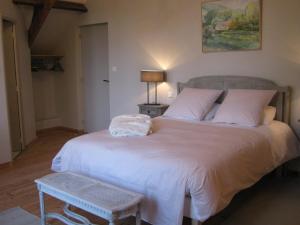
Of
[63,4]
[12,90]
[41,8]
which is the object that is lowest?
[12,90]

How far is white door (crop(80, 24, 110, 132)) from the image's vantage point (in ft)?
18.4

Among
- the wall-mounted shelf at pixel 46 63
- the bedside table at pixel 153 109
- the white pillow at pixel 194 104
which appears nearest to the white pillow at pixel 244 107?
the white pillow at pixel 194 104

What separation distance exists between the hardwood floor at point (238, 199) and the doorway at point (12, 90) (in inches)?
20.0

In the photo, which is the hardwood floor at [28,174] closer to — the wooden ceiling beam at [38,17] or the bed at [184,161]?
the bed at [184,161]

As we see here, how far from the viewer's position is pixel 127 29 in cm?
513

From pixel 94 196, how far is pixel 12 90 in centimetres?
321

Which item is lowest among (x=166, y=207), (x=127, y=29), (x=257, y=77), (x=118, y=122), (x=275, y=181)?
(x=275, y=181)

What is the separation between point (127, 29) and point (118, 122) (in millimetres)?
2378

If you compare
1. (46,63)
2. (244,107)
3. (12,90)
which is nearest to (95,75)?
(46,63)

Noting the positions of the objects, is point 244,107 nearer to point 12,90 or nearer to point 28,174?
point 28,174

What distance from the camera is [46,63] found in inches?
243

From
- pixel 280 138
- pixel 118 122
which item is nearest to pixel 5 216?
pixel 118 122

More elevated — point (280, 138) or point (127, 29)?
point (127, 29)

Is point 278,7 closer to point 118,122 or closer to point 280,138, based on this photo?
point 280,138
